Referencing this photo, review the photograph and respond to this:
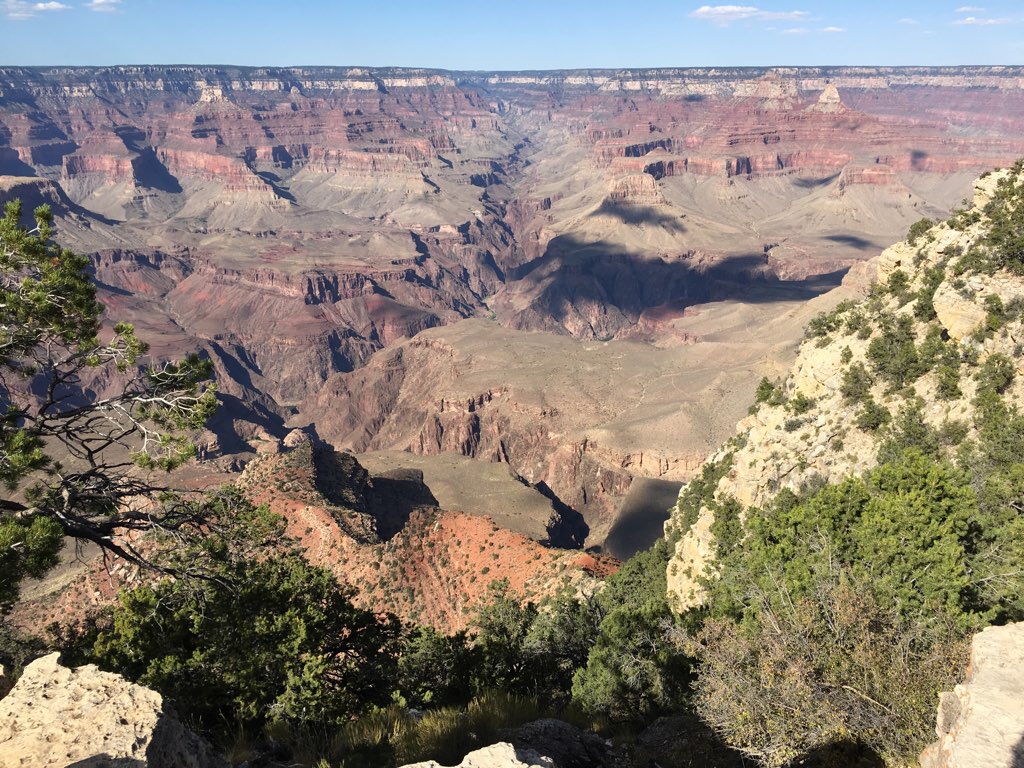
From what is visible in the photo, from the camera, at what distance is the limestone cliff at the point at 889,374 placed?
83.1ft

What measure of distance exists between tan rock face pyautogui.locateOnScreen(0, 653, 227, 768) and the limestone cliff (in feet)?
71.4

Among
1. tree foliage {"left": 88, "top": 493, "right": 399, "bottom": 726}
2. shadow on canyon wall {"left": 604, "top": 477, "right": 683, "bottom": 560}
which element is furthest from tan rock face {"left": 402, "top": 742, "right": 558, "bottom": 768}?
shadow on canyon wall {"left": 604, "top": 477, "right": 683, "bottom": 560}

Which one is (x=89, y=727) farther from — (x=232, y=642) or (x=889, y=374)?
(x=889, y=374)

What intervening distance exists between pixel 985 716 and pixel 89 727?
13.0 metres

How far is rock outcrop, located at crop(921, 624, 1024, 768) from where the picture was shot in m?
9.20

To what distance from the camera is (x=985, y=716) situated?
9.77 m

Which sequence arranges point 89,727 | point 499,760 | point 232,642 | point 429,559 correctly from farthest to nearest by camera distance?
point 429,559
point 232,642
point 89,727
point 499,760

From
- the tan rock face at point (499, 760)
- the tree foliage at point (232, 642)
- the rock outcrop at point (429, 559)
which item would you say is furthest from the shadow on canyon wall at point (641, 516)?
the tan rock face at point (499, 760)

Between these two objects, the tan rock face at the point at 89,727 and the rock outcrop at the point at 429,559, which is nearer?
the tan rock face at the point at 89,727

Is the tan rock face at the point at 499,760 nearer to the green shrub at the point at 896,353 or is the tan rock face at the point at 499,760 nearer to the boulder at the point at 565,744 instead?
the boulder at the point at 565,744

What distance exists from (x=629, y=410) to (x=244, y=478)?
59534 mm

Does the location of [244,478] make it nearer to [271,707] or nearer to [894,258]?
[271,707]

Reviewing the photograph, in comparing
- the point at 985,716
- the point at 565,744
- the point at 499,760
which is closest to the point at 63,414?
the point at 499,760

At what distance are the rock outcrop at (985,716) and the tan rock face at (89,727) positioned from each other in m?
10.9
